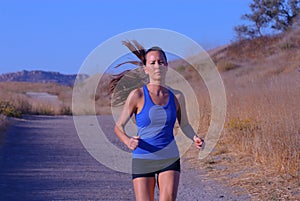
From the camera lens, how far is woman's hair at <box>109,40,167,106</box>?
690 centimetres

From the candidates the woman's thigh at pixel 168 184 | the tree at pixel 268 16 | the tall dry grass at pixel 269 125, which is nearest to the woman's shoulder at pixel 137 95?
the woman's thigh at pixel 168 184

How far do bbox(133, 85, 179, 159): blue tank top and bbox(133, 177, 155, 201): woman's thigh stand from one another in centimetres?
22

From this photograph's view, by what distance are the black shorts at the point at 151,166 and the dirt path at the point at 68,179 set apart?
4.30m

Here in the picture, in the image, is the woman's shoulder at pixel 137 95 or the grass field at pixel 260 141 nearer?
the woman's shoulder at pixel 137 95

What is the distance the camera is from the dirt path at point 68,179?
35.2ft

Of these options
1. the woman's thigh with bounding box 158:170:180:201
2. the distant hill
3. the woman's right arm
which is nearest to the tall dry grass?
the woman's thigh with bounding box 158:170:180:201

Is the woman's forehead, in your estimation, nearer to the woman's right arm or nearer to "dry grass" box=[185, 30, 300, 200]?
the woman's right arm

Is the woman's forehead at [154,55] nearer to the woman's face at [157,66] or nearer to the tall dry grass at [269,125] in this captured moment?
the woman's face at [157,66]

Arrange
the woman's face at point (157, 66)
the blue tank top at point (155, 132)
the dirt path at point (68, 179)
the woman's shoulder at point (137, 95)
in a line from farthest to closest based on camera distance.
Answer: the dirt path at point (68, 179) → the woman's face at point (157, 66) → the woman's shoulder at point (137, 95) → the blue tank top at point (155, 132)

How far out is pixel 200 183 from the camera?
484 inches

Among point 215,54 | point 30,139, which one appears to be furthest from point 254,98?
point 215,54

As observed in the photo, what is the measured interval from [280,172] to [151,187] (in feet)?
19.9

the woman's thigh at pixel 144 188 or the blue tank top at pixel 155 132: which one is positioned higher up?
the blue tank top at pixel 155 132

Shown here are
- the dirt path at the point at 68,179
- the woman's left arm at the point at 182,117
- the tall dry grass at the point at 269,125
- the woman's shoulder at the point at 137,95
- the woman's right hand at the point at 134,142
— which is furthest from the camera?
the tall dry grass at the point at 269,125
